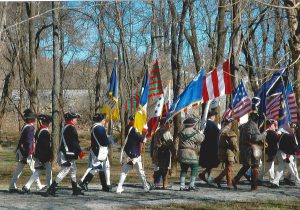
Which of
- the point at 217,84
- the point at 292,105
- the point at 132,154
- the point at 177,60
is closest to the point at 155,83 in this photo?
the point at 217,84

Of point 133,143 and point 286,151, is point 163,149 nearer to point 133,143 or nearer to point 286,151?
point 133,143

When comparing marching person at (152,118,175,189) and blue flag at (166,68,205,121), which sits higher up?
blue flag at (166,68,205,121)

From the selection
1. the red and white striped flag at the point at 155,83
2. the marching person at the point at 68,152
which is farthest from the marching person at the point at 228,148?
the marching person at the point at 68,152

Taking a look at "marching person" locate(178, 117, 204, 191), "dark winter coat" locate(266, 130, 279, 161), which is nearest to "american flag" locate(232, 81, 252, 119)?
"dark winter coat" locate(266, 130, 279, 161)

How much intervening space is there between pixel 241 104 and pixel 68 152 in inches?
194

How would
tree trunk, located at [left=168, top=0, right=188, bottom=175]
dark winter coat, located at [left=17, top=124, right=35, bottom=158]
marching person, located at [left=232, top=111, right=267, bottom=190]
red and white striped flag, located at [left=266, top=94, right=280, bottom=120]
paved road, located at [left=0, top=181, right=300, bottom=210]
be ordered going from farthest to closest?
tree trunk, located at [left=168, top=0, right=188, bottom=175] → red and white striped flag, located at [left=266, top=94, right=280, bottom=120] → marching person, located at [left=232, top=111, right=267, bottom=190] → dark winter coat, located at [left=17, top=124, right=35, bottom=158] → paved road, located at [left=0, top=181, right=300, bottom=210]

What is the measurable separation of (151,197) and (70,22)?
1058 inches

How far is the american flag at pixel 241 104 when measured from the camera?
16.3 meters

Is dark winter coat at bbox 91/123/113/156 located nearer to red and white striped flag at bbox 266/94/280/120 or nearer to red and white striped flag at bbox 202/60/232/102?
red and white striped flag at bbox 202/60/232/102

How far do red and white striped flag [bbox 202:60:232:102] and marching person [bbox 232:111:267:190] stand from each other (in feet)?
3.01

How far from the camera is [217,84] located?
51.9ft

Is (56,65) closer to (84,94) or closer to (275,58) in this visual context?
(275,58)

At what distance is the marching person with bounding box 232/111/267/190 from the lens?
15.2 meters

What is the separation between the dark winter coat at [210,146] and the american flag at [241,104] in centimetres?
65
